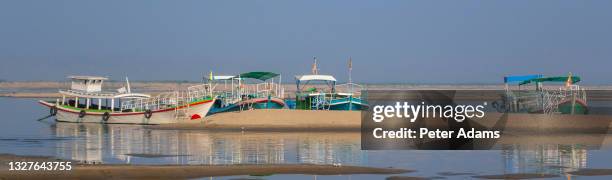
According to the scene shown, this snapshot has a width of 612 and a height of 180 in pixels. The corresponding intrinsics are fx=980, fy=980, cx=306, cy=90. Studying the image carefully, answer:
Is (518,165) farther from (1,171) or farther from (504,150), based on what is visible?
(1,171)

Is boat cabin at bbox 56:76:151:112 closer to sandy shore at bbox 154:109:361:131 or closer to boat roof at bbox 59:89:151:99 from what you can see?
boat roof at bbox 59:89:151:99

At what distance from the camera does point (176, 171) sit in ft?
82.1

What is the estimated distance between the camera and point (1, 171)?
2384 centimetres

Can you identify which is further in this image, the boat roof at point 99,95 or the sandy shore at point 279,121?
the boat roof at point 99,95

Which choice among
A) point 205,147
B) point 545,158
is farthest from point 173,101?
point 545,158

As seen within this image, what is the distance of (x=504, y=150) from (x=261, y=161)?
9.13 metres

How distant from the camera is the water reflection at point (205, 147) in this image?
30000 mm

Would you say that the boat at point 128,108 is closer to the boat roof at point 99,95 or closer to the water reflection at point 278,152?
the boat roof at point 99,95

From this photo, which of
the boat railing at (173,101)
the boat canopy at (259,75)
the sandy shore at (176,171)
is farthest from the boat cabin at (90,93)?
the sandy shore at (176,171)

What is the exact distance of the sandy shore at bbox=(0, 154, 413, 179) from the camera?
77.9 feet

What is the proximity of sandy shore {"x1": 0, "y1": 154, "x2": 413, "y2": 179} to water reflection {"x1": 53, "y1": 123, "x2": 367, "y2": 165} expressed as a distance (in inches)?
102

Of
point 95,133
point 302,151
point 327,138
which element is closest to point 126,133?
point 95,133

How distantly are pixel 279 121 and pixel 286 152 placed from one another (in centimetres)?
1406

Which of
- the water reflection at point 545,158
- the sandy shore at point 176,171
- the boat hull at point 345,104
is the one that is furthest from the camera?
the boat hull at point 345,104
